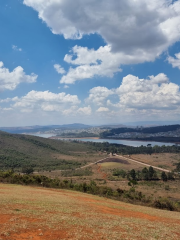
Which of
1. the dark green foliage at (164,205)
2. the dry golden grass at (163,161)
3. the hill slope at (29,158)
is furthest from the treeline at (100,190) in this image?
the dry golden grass at (163,161)

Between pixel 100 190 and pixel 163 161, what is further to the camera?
pixel 163 161

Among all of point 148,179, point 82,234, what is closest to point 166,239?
point 82,234

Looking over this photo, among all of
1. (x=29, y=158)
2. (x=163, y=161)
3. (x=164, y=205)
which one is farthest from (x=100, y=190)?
(x=163, y=161)

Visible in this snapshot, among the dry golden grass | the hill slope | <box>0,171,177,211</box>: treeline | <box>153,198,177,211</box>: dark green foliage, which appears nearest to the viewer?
<box>153,198,177,211</box>: dark green foliage

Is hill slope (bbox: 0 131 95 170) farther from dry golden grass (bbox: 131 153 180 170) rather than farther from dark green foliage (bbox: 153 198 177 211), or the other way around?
dark green foliage (bbox: 153 198 177 211)

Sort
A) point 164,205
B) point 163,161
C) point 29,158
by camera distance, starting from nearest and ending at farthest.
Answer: point 164,205 < point 29,158 < point 163,161

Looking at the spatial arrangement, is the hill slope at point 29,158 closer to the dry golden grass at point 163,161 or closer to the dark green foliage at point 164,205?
the dry golden grass at point 163,161

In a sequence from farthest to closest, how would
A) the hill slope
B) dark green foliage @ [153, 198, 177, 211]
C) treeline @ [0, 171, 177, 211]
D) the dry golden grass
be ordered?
the dry golden grass, the hill slope, treeline @ [0, 171, 177, 211], dark green foliage @ [153, 198, 177, 211]

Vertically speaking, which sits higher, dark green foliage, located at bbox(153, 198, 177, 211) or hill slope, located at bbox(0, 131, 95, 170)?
dark green foliage, located at bbox(153, 198, 177, 211)

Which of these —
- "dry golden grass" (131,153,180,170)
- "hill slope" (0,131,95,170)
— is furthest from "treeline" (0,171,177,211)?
"dry golden grass" (131,153,180,170)

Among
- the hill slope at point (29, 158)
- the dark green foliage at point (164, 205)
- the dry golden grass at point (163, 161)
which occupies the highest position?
the dark green foliage at point (164, 205)

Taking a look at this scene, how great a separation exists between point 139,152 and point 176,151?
1148 inches

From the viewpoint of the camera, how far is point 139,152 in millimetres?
158000

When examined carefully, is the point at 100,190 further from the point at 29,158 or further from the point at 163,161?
the point at 163,161
